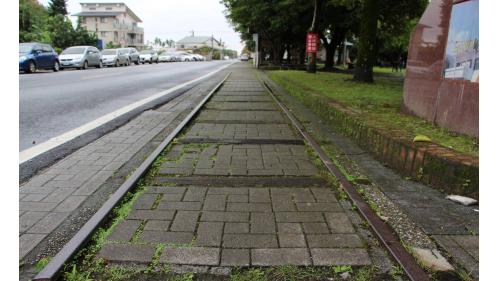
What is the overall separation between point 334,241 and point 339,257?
0.22 m

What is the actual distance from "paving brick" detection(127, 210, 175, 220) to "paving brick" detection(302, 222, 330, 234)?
3.61 ft

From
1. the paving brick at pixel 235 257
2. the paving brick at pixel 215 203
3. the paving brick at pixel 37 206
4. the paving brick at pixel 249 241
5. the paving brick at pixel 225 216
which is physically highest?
the paving brick at pixel 215 203

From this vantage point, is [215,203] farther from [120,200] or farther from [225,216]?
[120,200]

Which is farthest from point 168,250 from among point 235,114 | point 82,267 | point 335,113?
point 235,114

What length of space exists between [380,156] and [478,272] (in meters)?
2.62

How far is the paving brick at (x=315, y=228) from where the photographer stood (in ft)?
9.92

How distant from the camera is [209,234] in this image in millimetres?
2955

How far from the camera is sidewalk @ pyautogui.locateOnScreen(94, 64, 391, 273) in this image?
2648 mm

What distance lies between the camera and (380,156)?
5047mm

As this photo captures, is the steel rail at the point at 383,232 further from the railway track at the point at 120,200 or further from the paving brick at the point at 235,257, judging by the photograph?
the paving brick at the point at 235,257

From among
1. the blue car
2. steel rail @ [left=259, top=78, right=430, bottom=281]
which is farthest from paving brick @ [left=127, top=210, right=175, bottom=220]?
the blue car

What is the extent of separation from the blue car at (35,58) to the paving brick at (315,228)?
2036 cm

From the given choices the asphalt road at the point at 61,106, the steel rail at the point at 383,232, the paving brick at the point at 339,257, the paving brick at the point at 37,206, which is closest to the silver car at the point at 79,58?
the asphalt road at the point at 61,106

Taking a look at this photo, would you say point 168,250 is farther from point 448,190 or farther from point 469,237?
point 448,190
